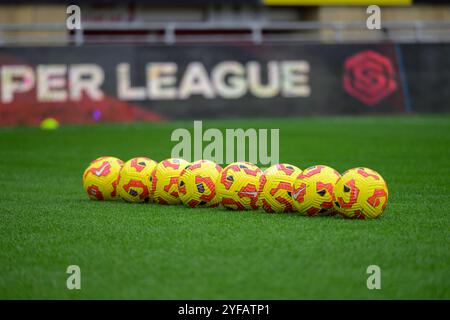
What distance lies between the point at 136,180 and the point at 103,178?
50 centimetres

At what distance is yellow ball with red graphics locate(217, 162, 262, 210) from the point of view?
10156 mm

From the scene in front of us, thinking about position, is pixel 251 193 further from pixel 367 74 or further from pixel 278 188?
pixel 367 74

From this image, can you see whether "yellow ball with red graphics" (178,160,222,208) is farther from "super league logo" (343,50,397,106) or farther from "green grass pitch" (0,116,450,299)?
"super league logo" (343,50,397,106)

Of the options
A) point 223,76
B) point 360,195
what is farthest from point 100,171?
point 223,76

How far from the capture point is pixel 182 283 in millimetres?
6836

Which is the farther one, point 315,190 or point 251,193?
point 251,193

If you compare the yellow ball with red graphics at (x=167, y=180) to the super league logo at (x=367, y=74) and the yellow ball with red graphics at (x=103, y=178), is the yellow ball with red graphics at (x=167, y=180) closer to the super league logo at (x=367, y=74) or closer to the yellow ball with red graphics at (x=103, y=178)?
the yellow ball with red graphics at (x=103, y=178)

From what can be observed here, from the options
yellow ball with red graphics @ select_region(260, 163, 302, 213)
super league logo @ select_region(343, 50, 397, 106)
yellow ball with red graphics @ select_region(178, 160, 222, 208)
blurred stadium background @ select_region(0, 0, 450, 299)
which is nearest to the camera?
blurred stadium background @ select_region(0, 0, 450, 299)

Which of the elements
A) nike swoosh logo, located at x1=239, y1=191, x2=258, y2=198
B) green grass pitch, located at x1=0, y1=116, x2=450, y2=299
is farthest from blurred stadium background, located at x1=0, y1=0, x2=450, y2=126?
nike swoosh logo, located at x1=239, y1=191, x2=258, y2=198

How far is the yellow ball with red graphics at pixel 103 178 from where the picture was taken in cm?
1127

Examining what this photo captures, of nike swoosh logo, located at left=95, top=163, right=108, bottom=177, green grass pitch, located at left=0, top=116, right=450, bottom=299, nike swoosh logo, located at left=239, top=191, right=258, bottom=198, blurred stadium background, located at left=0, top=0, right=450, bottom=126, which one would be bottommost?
green grass pitch, located at left=0, top=116, right=450, bottom=299

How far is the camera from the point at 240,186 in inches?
401
